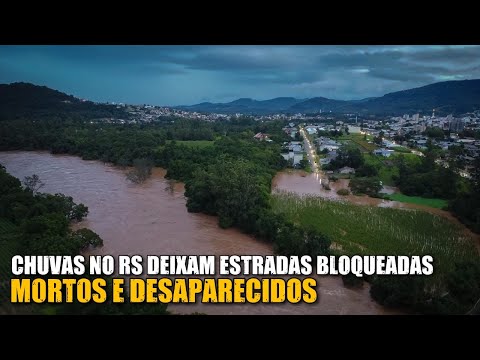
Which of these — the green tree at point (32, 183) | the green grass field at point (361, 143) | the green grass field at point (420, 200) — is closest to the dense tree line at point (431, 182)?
the green grass field at point (420, 200)

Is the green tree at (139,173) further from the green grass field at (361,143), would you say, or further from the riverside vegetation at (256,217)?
the green grass field at (361,143)

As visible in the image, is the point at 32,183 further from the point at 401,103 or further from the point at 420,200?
the point at 401,103

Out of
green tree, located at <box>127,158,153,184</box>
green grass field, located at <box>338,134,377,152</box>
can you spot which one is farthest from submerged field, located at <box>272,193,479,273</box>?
green grass field, located at <box>338,134,377,152</box>

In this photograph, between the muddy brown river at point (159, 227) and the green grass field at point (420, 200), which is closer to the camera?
the muddy brown river at point (159, 227)

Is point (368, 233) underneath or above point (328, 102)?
underneath

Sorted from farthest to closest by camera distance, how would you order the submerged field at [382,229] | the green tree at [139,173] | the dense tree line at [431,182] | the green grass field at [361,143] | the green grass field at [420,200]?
the green grass field at [361,143]
the green tree at [139,173]
the dense tree line at [431,182]
the green grass field at [420,200]
the submerged field at [382,229]

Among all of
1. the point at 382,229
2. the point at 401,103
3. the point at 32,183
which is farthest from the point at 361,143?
the point at 401,103
